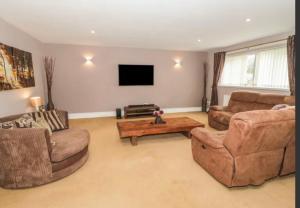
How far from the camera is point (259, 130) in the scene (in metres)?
1.90

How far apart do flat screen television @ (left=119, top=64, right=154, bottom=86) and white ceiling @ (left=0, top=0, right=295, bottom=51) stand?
1548 mm

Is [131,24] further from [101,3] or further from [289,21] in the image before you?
[289,21]

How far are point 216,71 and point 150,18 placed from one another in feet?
12.4

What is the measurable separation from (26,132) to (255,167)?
2769 mm

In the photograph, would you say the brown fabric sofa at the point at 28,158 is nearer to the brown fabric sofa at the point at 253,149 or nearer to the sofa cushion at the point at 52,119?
the sofa cushion at the point at 52,119

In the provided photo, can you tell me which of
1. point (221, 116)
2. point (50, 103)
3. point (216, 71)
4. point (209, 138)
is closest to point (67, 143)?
point (209, 138)

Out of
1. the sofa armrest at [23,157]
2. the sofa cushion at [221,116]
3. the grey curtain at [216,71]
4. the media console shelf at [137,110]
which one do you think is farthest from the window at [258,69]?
the sofa armrest at [23,157]

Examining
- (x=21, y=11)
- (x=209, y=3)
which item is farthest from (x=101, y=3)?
(x=209, y=3)

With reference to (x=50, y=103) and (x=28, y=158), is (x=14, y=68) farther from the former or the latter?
(x=28, y=158)

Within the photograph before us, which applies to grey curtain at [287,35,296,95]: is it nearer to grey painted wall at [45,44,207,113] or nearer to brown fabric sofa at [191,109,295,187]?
brown fabric sofa at [191,109,295,187]

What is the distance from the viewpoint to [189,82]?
682 cm

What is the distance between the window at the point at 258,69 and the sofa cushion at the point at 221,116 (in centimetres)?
146

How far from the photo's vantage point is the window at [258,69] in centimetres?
429

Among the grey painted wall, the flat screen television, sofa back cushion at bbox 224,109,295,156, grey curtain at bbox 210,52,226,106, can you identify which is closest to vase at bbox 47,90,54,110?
the grey painted wall
